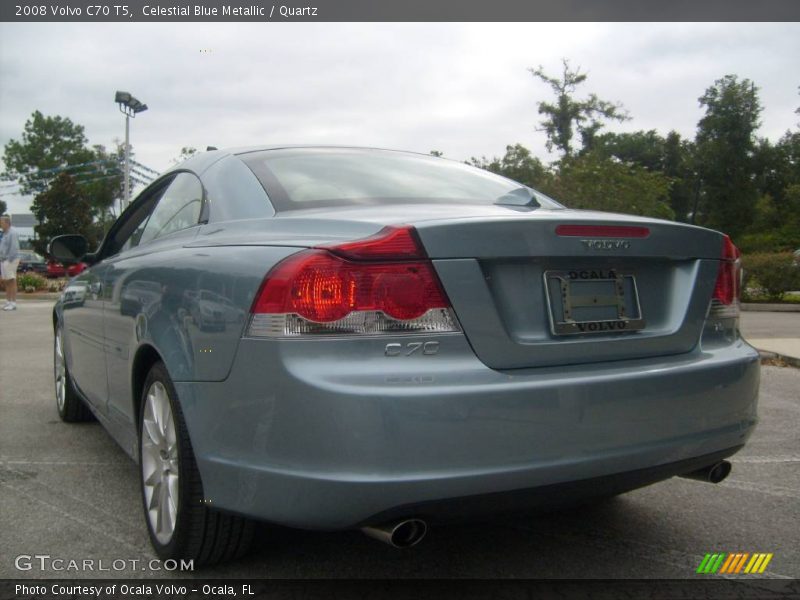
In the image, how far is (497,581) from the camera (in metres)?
2.58

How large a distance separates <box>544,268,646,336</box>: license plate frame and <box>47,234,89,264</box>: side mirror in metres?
3.30

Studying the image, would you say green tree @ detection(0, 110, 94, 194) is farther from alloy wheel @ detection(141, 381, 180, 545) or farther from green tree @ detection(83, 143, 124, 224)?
alloy wheel @ detection(141, 381, 180, 545)

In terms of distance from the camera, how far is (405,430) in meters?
2.02

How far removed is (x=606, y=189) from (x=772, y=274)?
6.76 metres

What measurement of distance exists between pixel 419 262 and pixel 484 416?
45 centimetres

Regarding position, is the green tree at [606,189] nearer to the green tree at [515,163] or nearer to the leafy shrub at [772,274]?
the leafy shrub at [772,274]

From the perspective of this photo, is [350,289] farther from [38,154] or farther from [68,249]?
[38,154]

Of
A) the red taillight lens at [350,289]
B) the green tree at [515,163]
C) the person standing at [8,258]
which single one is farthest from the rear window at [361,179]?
the green tree at [515,163]

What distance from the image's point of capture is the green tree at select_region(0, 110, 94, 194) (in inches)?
2643

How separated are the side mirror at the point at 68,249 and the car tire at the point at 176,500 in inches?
86.9

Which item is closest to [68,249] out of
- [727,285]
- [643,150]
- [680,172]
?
[727,285]

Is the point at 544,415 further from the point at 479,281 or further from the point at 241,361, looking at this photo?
the point at 241,361

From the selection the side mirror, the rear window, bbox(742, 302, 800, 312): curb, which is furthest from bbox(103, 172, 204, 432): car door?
bbox(742, 302, 800, 312): curb

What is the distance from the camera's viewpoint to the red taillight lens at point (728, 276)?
109 inches
